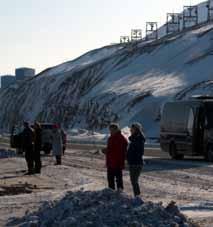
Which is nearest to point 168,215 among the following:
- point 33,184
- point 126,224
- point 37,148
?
point 126,224

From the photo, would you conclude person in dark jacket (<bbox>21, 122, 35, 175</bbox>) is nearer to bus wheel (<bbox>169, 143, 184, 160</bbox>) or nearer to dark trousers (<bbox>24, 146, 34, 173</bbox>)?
dark trousers (<bbox>24, 146, 34, 173</bbox>)

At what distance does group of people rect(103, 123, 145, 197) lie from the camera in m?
16.7

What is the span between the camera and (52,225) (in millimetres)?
11930

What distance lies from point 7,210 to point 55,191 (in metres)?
3.98

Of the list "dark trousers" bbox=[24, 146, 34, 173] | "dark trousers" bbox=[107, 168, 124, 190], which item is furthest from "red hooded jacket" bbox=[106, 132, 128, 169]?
"dark trousers" bbox=[24, 146, 34, 173]

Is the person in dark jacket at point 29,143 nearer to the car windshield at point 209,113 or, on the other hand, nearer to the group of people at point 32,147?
the group of people at point 32,147

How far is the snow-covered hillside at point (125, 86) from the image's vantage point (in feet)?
270

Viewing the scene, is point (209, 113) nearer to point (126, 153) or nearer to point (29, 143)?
point (29, 143)

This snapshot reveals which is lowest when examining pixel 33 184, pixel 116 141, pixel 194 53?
pixel 33 184

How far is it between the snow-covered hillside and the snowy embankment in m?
57.4

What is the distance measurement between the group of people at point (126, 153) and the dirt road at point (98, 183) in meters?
0.92

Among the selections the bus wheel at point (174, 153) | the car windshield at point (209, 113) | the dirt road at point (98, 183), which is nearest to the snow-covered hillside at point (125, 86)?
the bus wheel at point (174, 153)

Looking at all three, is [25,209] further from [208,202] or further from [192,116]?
[192,116]

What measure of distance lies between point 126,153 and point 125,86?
7871 cm
